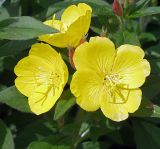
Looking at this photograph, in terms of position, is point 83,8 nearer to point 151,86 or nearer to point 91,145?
point 151,86

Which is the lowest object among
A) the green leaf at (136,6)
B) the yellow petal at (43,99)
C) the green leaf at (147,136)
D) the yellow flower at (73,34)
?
the green leaf at (147,136)

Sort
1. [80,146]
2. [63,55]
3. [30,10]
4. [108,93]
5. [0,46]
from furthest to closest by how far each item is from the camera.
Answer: [30,10] → [80,146] → [0,46] → [63,55] → [108,93]

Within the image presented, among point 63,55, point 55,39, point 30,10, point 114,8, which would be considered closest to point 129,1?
point 114,8

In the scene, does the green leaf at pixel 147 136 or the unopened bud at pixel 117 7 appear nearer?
the unopened bud at pixel 117 7

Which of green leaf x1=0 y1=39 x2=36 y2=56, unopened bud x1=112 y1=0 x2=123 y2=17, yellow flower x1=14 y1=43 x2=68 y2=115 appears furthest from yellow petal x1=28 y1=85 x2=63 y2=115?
unopened bud x1=112 y1=0 x2=123 y2=17

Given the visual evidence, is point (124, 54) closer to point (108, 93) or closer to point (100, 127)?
point (108, 93)

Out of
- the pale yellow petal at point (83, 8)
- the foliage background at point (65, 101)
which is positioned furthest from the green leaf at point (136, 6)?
the pale yellow petal at point (83, 8)

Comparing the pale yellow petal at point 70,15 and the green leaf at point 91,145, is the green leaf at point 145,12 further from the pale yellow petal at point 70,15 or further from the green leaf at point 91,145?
the green leaf at point 91,145
